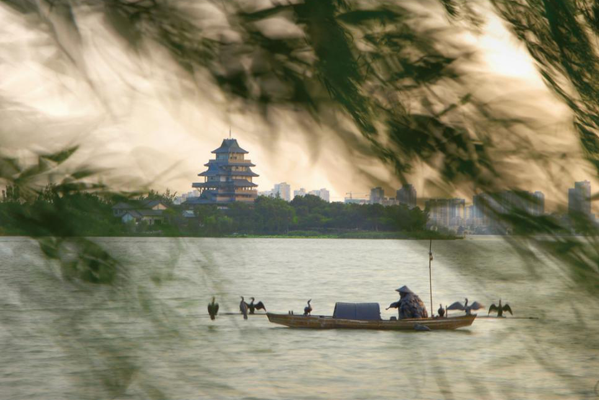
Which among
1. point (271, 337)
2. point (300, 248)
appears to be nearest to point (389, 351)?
point (271, 337)

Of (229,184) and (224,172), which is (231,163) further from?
(229,184)

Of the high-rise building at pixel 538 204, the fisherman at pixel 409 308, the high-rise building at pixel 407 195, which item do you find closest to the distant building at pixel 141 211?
the high-rise building at pixel 407 195

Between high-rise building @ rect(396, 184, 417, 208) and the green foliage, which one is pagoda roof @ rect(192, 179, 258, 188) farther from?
high-rise building @ rect(396, 184, 417, 208)

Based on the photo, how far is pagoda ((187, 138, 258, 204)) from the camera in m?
0.95

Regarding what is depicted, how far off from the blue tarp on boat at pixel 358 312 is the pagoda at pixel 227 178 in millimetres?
20441

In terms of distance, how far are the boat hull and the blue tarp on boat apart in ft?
0.78

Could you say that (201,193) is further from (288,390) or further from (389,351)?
(389,351)

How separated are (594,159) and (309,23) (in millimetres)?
428

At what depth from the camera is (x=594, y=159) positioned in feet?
3.70

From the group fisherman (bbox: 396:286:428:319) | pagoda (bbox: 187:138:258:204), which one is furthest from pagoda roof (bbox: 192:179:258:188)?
fisherman (bbox: 396:286:428:319)

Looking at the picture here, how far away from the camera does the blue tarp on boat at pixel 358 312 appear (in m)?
21.6

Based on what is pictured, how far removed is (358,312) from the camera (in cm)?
2206

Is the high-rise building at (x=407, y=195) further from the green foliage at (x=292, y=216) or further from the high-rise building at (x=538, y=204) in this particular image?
the high-rise building at (x=538, y=204)

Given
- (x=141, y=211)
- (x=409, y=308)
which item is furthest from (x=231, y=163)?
(x=409, y=308)
